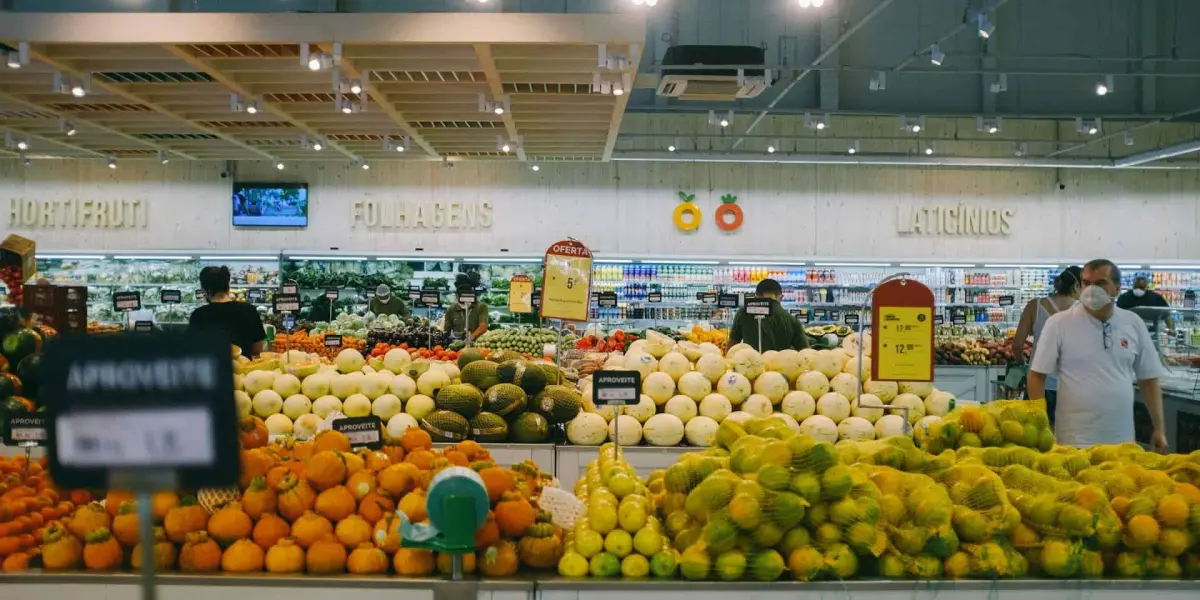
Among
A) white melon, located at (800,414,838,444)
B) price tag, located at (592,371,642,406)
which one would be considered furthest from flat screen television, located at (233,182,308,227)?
price tag, located at (592,371,642,406)

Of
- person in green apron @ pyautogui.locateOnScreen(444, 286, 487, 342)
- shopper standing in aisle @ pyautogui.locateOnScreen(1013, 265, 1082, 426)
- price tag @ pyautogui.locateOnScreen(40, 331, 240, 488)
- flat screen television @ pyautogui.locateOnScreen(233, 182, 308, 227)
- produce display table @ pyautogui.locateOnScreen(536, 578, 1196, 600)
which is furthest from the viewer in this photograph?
flat screen television @ pyautogui.locateOnScreen(233, 182, 308, 227)

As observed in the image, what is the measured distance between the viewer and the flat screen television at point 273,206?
1350 centimetres

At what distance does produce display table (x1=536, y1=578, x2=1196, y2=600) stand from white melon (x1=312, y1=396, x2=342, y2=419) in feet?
8.42

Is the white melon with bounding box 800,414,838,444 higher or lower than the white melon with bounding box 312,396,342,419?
lower

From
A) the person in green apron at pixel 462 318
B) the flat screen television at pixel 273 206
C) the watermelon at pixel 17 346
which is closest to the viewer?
the watermelon at pixel 17 346

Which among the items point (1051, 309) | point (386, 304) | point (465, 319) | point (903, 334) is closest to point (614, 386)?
point (903, 334)

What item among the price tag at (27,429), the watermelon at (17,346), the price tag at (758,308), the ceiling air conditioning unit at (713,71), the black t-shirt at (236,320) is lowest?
the price tag at (27,429)

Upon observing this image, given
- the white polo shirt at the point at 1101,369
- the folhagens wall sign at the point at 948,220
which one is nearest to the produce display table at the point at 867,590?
the white polo shirt at the point at 1101,369

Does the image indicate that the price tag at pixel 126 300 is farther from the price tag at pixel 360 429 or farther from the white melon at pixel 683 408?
the price tag at pixel 360 429

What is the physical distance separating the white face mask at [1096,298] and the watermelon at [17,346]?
18.0 feet

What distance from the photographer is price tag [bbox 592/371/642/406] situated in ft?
10.8

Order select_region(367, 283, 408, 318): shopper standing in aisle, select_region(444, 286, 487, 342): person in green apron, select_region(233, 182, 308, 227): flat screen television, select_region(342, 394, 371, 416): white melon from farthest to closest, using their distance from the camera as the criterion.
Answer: select_region(233, 182, 308, 227): flat screen television → select_region(367, 283, 408, 318): shopper standing in aisle → select_region(444, 286, 487, 342): person in green apron → select_region(342, 394, 371, 416): white melon

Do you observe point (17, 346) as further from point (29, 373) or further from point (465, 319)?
point (465, 319)

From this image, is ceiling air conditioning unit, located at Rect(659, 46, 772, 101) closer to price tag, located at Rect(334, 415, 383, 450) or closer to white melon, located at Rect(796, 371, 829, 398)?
white melon, located at Rect(796, 371, 829, 398)
